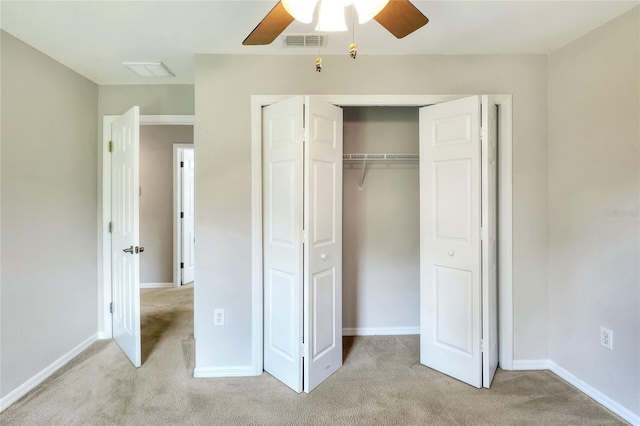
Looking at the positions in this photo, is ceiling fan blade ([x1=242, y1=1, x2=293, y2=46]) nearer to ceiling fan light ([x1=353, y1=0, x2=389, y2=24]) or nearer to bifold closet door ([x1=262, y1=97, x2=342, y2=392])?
ceiling fan light ([x1=353, y1=0, x2=389, y2=24])

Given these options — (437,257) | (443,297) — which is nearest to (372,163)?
(437,257)

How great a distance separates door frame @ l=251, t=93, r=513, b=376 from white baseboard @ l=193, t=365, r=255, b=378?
0.08 m

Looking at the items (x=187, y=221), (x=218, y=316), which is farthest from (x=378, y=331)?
(x=187, y=221)

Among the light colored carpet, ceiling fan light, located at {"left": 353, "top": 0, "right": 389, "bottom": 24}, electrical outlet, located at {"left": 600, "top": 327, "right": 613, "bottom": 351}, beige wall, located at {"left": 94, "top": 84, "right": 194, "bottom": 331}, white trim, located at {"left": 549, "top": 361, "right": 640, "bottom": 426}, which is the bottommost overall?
the light colored carpet

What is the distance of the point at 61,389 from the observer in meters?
2.02

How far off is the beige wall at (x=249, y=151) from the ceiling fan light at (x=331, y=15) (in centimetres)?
94

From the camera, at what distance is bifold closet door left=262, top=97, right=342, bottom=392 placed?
1.96 m

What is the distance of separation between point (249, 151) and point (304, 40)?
0.86 m

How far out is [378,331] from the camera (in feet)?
9.28

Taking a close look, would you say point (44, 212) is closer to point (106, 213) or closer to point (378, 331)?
point (106, 213)

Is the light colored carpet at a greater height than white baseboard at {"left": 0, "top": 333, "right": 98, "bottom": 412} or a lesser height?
lesser


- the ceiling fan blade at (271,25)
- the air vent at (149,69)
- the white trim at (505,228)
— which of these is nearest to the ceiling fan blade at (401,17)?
the ceiling fan blade at (271,25)

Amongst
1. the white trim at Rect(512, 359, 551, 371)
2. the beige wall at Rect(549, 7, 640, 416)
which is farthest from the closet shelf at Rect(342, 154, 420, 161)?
the white trim at Rect(512, 359, 551, 371)

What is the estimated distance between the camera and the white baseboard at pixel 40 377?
1.86m
